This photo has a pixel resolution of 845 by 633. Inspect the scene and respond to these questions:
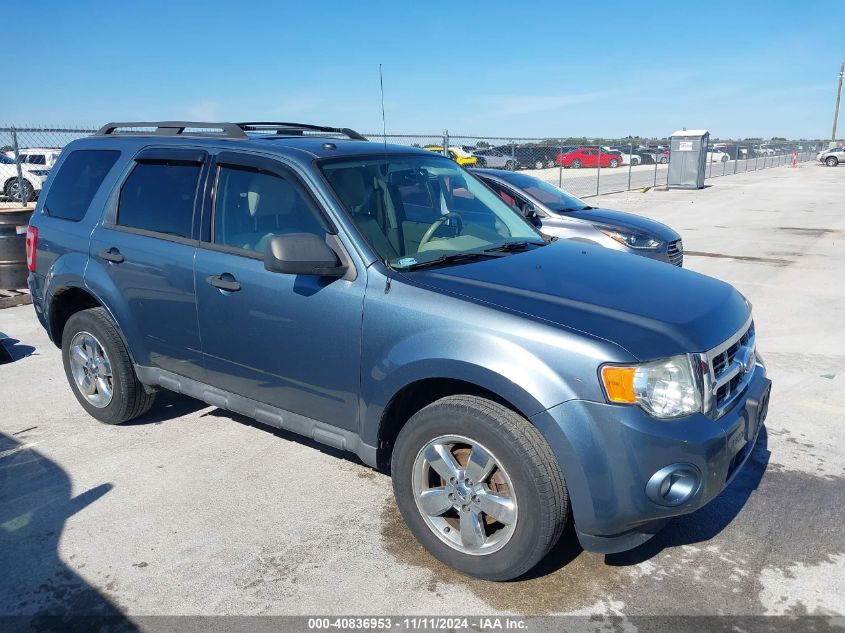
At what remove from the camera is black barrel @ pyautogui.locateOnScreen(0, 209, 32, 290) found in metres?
8.60

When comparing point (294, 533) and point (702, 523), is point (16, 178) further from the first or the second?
point (702, 523)

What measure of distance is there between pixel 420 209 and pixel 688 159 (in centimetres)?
2515

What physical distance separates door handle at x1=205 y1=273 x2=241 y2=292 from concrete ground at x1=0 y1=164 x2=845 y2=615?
1.13m

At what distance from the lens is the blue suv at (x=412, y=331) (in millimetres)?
2836

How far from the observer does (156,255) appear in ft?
14.0

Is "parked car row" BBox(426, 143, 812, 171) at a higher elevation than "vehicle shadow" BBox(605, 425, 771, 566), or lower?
higher

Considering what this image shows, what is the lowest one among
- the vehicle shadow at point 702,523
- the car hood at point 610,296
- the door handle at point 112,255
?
the vehicle shadow at point 702,523

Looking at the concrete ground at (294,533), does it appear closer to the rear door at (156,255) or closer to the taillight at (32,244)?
the rear door at (156,255)

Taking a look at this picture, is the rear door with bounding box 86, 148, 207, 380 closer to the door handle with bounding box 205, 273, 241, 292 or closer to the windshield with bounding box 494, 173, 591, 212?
the door handle with bounding box 205, 273, 241, 292

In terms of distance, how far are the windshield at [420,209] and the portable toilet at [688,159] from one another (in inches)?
950

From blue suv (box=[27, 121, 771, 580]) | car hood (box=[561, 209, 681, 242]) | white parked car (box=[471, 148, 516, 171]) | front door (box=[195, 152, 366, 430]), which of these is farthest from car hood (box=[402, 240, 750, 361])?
white parked car (box=[471, 148, 516, 171])

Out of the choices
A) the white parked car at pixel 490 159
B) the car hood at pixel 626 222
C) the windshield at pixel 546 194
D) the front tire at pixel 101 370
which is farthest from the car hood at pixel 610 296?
the white parked car at pixel 490 159


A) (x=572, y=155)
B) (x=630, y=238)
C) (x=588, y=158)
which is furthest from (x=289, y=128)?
(x=588, y=158)

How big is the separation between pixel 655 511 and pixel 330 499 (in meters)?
1.80
